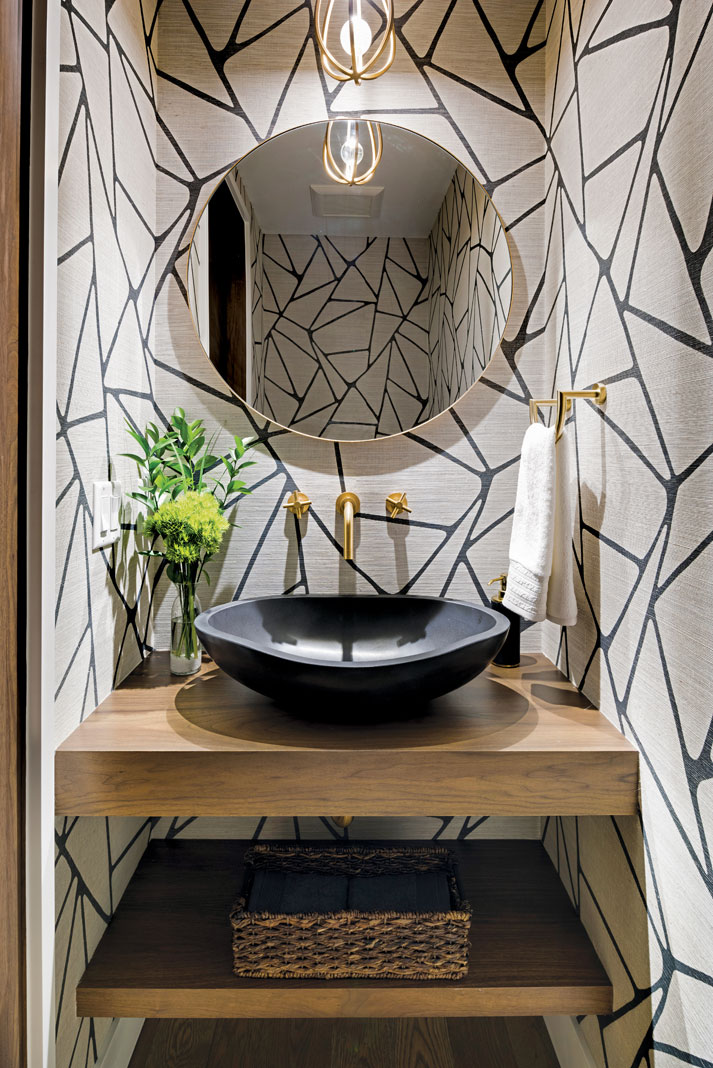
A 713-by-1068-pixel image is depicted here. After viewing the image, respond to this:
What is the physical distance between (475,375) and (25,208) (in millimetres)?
1013

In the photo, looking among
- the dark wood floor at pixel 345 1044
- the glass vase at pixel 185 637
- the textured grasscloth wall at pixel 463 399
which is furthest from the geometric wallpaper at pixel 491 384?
the dark wood floor at pixel 345 1044

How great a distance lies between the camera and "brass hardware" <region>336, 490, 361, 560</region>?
1.54 m

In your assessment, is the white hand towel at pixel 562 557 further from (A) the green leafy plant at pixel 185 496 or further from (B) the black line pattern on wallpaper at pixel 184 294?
(A) the green leafy plant at pixel 185 496

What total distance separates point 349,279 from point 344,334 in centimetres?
13

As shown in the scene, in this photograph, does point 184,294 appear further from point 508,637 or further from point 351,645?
point 508,637

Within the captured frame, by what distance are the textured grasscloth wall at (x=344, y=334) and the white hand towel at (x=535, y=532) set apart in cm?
40

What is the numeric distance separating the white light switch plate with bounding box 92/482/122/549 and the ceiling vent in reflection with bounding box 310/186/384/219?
2.67 ft

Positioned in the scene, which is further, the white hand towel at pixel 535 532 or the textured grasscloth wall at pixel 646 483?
the white hand towel at pixel 535 532

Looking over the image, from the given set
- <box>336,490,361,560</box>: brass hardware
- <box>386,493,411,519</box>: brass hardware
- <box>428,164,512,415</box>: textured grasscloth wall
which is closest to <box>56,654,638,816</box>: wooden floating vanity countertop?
<box>336,490,361,560</box>: brass hardware

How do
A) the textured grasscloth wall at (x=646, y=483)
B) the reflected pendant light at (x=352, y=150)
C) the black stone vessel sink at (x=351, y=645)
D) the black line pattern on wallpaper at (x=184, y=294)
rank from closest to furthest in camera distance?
1. the textured grasscloth wall at (x=646, y=483)
2. the black stone vessel sink at (x=351, y=645)
3. the black line pattern on wallpaper at (x=184, y=294)
4. the reflected pendant light at (x=352, y=150)

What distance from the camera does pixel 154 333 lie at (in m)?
1.62

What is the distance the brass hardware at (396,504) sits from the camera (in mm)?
1623

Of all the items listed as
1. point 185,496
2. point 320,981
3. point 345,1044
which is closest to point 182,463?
point 185,496

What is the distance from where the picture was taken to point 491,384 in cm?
165
